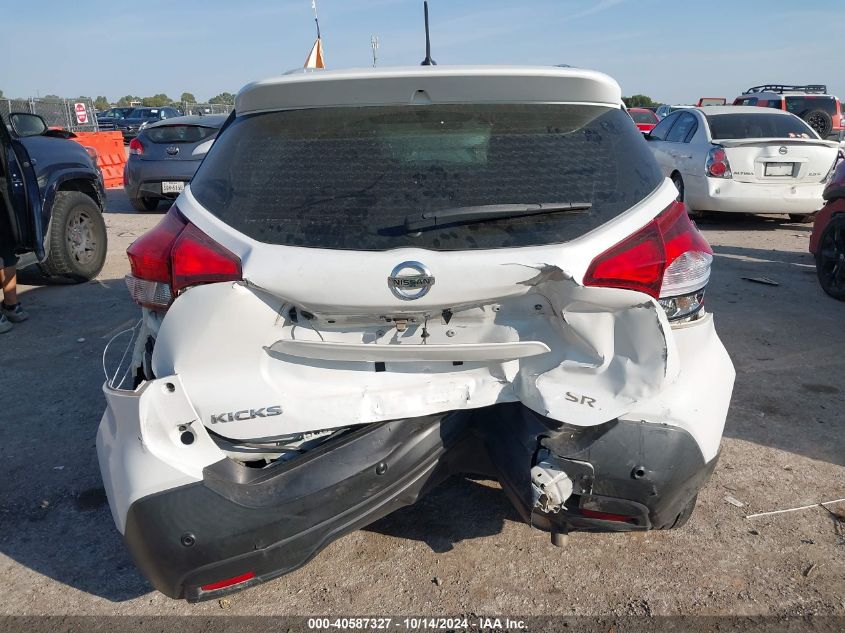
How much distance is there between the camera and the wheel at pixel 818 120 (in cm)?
1677

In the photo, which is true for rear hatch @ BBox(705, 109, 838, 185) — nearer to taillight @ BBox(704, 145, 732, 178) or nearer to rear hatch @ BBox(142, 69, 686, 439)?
taillight @ BBox(704, 145, 732, 178)

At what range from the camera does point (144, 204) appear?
40.5ft

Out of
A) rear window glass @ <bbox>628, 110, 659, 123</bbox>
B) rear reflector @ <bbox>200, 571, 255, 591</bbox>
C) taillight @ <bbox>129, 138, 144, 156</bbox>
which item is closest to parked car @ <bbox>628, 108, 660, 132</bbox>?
rear window glass @ <bbox>628, 110, 659, 123</bbox>

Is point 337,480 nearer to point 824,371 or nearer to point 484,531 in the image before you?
point 484,531

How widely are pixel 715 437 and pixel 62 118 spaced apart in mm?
23947

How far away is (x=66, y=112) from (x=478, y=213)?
2383cm

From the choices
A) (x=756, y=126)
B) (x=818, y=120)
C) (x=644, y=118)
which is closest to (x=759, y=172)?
(x=756, y=126)

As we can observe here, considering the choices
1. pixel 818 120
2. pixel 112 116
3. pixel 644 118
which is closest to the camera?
pixel 818 120

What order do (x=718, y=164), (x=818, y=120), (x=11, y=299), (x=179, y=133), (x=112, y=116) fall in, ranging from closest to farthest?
(x=11, y=299) → (x=718, y=164) → (x=179, y=133) → (x=818, y=120) → (x=112, y=116)

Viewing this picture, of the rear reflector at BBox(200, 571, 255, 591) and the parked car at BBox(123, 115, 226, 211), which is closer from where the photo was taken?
the rear reflector at BBox(200, 571, 255, 591)

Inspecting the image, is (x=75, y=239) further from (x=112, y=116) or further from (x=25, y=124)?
(x=112, y=116)

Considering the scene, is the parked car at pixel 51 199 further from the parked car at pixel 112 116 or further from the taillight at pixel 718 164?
the parked car at pixel 112 116

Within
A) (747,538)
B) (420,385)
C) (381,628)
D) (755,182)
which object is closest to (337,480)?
(420,385)

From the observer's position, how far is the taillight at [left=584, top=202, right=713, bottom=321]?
2.12 meters
